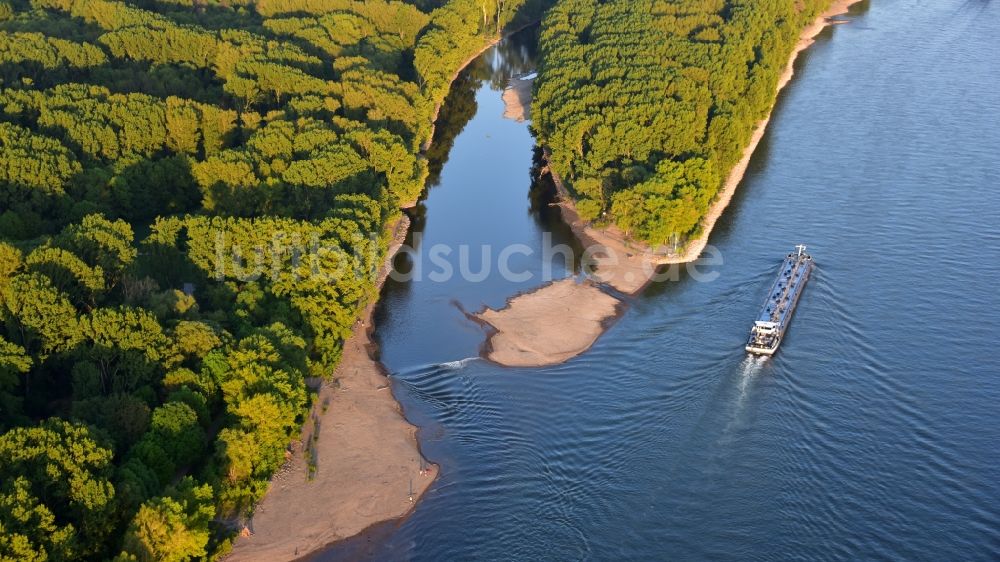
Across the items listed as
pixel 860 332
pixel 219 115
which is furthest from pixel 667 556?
pixel 219 115

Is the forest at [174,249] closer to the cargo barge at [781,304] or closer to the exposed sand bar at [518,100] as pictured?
the exposed sand bar at [518,100]

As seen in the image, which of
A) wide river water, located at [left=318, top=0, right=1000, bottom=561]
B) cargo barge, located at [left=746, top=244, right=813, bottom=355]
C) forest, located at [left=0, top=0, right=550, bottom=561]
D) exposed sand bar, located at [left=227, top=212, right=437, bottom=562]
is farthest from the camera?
cargo barge, located at [left=746, top=244, right=813, bottom=355]

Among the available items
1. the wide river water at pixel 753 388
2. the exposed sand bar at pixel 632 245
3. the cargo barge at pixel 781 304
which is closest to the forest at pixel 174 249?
the wide river water at pixel 753 388

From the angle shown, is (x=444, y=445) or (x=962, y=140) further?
(x=962, y=140)

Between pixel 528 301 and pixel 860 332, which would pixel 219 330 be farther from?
pixel 860 332

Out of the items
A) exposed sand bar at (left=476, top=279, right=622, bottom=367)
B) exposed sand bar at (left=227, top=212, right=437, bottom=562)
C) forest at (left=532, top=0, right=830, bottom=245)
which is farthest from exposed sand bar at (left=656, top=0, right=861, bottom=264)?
exposed sand bar at (left=227, top=212, right=437, bottom=562)

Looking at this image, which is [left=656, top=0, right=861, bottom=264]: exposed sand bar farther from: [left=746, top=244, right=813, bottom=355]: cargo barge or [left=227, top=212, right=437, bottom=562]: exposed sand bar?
[left=227, top=212, right=437, bottom=562]: exposed sand bar

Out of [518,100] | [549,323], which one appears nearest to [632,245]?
[549,323]

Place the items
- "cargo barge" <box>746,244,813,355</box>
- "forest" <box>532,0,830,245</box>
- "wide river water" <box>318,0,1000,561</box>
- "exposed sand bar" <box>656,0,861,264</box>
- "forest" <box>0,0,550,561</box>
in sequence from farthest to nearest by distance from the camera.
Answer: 1. "forest" <box>532,0,830,245</box>
2. "exposed sand bar" <box>656,0,861,264</box>
3. "cargo barge" <box>746,244,813,355</box>
4. "wide river water" <box>318,0,1000,561</box>
5. "forest" <box>0,0,550,561</box>
